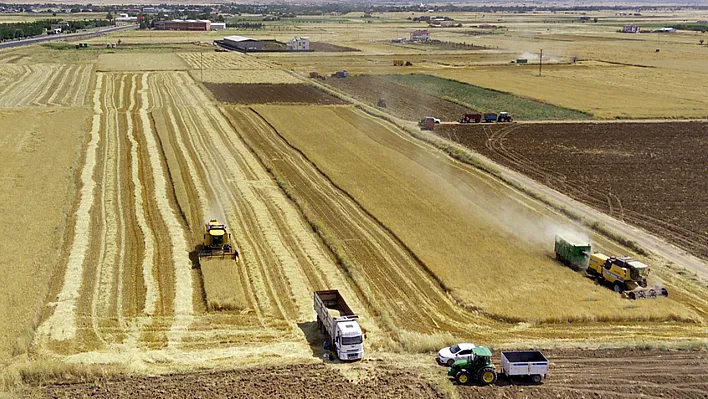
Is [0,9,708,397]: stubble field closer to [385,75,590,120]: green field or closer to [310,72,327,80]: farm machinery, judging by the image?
[385,75,590,120]: green field

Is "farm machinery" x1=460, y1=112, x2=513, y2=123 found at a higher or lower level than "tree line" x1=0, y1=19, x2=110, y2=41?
lower

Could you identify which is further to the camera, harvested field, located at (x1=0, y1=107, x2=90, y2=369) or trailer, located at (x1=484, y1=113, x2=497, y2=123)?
trailer, located at (x1=484, y1=113, x2=497, y2=123)

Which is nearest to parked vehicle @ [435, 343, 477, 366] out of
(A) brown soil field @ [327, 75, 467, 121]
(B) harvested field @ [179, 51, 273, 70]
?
(A) brown soil field @ [327, 75, 467, 121]

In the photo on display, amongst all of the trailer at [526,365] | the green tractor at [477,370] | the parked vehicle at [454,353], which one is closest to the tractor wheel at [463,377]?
the green tractor at [477,370]

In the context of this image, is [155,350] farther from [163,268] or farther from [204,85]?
[204,85]

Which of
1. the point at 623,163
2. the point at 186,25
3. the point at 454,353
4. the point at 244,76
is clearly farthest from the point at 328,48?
the point at 454,353

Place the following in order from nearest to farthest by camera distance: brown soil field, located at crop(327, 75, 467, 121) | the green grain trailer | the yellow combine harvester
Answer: the yellow combine harvester < the green grain trailer < brown soil field, located at crop(327, 75, 467, 121)

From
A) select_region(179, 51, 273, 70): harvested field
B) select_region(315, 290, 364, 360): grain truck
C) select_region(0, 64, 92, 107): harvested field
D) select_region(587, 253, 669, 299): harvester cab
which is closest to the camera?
select_region(315, 290, 364, 360): grain truck

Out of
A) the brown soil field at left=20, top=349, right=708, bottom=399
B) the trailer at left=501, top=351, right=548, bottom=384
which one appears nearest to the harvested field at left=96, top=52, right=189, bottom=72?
the brown soil field at left=20, top=349, right=708, bottom=399

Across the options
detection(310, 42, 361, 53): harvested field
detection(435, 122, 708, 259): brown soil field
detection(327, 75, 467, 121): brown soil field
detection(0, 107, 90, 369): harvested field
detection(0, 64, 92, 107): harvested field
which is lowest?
detection(435, 122, 708, 259): brown soil field

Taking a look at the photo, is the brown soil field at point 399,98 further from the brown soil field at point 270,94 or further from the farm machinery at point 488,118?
the brown soil field at point 270,94
